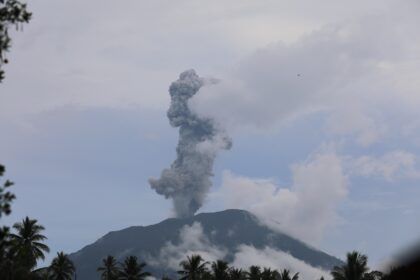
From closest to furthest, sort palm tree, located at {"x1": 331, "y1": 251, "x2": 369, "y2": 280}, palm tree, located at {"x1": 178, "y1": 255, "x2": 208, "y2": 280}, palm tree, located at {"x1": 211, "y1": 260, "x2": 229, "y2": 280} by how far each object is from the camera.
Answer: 1. palm tree, located at {"x1": 331, "y1": 251, "x2": 369, "y2": 280}
2. palm tree, located at {"x1": 211, "y1": 260, "x2": 229, "y2": 280}
3. palm tree, located at {"x1": 178, "y1": 255, "x2": 208, "y2": 280}

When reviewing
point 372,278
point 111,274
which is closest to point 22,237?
point 111,274

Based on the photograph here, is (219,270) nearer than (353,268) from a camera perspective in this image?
No

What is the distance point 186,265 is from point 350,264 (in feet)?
82.1

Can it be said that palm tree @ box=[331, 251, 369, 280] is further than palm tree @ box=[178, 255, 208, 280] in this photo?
No

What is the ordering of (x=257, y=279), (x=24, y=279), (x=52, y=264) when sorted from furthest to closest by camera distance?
(x=257, y=279)
(x=52, y=264)
(x=24, y=279)

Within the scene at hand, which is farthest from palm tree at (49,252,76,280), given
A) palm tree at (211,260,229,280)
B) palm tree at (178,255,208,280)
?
palm tree at (211,260,229,280)

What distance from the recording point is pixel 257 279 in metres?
101

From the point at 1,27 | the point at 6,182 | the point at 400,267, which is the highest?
the point at 1,27


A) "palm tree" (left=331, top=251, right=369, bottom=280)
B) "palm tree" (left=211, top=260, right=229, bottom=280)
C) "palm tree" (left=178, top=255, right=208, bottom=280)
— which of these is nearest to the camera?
"palm tree" (left=331, top=251, right=369, bottom=280)

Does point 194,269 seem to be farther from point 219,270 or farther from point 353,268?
point 353,268

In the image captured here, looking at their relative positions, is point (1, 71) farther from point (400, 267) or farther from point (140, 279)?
point (140, 279)

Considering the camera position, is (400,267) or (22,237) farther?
(22,237)


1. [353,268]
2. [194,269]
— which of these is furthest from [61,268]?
[353,268]

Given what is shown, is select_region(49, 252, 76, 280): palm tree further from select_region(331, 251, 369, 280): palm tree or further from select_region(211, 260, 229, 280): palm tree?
select_region(331, 251, 369, 280): palm tree
